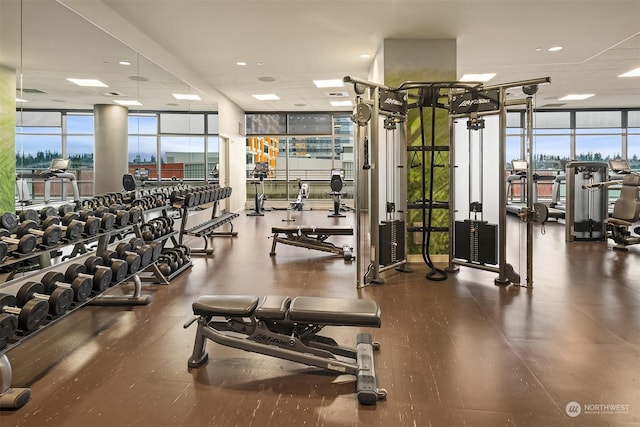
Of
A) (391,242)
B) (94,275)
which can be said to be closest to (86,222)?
(94,275)

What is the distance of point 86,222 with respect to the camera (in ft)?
10.5

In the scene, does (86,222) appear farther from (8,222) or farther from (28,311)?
(28,311)

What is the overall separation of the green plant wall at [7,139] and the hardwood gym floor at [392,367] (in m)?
1.05

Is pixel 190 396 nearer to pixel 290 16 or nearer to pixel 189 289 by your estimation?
pixel 189 289

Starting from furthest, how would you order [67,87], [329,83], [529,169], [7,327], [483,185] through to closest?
[329,83] < [483,185] < [529,169] < [67,87] < [7,327]

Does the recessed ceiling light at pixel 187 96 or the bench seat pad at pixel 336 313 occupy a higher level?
the recessed ceiling light at pixel 187 96

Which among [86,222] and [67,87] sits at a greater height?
[67,87]

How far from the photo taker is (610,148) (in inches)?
487

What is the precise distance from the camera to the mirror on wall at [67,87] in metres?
3.43

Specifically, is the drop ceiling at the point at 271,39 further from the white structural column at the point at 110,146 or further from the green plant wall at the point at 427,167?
the green plant wall at the point at 427,167

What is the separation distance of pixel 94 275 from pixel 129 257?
45cm

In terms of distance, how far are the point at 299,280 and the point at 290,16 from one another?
298cm

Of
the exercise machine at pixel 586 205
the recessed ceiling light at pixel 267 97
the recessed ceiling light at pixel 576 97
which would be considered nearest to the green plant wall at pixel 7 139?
the recessed ceiling light at pixel 267 97

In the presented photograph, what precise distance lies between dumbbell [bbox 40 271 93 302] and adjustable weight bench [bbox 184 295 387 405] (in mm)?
768
